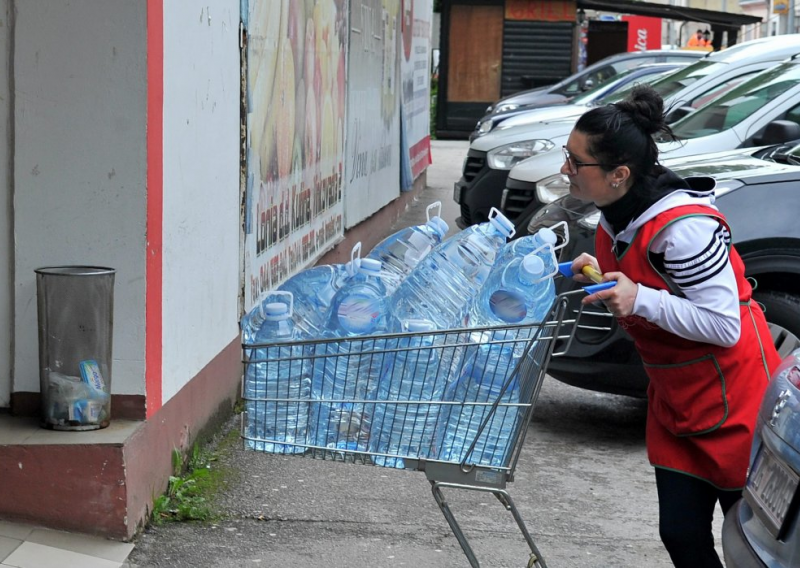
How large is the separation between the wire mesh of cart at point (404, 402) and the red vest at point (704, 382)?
262 mm

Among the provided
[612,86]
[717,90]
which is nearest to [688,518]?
[717,90]

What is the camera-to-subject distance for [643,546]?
4684 millimetres

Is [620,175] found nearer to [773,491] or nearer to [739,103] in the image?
[773,491]

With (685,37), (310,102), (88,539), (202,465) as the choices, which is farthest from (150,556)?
(685,37)

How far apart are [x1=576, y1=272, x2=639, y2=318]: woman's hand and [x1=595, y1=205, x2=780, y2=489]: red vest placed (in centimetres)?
15

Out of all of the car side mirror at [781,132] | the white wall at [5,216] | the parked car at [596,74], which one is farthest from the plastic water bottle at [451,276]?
the parked car at [596,74]

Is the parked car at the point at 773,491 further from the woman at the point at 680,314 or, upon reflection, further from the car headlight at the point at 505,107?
the car headlight at the point at 505,107

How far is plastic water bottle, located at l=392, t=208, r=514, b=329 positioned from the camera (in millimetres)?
3705

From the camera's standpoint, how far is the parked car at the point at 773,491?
2742mm

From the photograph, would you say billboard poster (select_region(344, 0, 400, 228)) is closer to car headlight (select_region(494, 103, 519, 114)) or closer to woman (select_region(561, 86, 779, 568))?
woman (select_region(561, 86, 779, 568))

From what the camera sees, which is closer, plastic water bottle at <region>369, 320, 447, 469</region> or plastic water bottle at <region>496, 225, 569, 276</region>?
plastic water bottle at <region>369, 320, 447, 469</region>

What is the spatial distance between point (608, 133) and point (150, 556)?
7.25ft

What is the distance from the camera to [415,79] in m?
15.4

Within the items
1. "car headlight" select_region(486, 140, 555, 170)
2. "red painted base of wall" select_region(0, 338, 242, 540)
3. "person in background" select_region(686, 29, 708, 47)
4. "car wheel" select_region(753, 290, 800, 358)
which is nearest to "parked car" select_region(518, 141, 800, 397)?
"car wheel" select_region(753, 290, 800, 358)
